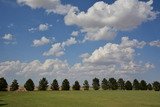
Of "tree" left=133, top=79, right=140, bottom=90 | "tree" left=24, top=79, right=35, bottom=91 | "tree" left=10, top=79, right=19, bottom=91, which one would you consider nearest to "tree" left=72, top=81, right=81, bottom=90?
"tree" left=24, top=79, right=35, bottom=91

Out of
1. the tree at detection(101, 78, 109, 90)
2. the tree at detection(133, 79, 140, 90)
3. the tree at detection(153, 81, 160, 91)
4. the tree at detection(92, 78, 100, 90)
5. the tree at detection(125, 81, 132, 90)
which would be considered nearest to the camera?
the tree at detection(153, 81, 160, 91)

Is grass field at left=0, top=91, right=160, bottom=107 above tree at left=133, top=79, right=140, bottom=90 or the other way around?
the other way around

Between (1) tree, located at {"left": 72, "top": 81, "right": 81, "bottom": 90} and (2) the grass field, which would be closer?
(2) the grass field

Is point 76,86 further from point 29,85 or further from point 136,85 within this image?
point 136,85

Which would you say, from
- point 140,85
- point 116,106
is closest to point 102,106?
point 116,106

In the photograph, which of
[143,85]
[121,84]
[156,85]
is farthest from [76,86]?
[156,85]

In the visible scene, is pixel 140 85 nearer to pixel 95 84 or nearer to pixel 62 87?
pixel 95 84

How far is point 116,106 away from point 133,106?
346 cm

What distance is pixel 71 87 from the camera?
169 m

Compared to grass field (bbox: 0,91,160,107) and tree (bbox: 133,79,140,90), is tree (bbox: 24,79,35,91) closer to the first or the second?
tree (bbox: 133,79,140,90)

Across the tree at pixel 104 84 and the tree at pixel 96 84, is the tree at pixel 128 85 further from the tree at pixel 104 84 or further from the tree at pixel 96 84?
the tree at pixel 96 84

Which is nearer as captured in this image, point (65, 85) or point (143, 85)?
point (65, 85)

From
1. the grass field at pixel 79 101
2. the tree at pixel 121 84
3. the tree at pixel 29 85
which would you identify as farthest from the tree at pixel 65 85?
the grass field at pixel 79 101

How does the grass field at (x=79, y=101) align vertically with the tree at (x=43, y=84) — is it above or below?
below
